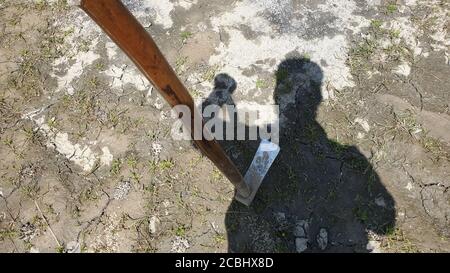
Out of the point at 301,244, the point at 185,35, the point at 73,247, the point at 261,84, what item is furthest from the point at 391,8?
the point at 73,247

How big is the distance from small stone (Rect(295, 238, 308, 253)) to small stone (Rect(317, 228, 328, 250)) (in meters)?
0.10

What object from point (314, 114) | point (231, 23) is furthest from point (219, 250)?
point (231, 23)

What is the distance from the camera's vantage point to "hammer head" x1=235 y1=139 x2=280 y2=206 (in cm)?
297

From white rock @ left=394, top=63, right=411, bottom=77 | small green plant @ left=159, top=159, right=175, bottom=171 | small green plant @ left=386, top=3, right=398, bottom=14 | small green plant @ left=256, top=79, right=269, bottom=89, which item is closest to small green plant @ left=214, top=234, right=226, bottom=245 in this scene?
small green plant @ left=159, top=159, right=175, bottom=171

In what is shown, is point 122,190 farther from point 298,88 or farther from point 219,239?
point 298,88

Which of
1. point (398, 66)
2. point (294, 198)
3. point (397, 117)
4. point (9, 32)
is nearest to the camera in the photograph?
point (294, 198)

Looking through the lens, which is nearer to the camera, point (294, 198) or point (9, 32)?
point (294, 198)

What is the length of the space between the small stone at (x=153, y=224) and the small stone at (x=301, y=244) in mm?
1152

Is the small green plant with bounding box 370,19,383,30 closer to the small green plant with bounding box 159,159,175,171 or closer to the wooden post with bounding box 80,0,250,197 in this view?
the small green plant with bounding box 159,159,175,171

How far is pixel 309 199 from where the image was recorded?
3002 millimetres

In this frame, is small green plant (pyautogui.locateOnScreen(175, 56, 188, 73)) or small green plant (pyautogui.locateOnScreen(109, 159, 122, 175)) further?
small green plant (pyautogui.locateOnScreen(175, 56, 188, 73))
